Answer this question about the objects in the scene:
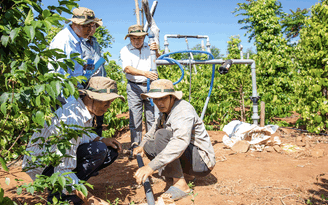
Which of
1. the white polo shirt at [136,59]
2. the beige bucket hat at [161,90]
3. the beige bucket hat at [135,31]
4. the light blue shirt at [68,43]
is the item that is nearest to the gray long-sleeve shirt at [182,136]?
the beige bucket hat at [161,90]

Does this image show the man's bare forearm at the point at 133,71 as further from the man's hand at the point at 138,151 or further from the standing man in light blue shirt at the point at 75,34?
the man's hand at the point at 138,151

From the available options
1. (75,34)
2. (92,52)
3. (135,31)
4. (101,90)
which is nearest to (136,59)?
(135,31)

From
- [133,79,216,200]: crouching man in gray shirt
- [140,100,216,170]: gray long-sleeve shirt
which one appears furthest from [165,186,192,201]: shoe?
[140,100,216,170]: gray long-sleeve shirt

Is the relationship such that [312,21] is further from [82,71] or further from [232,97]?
[82,71]

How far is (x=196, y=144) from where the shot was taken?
7.88ft

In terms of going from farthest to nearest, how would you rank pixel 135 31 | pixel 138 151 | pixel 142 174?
1. pixel 135 31
2. pixel 138 151
3. pixel 142 174

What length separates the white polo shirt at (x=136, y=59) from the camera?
3.75 metres

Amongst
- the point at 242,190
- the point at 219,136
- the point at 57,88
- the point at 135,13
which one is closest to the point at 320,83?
the point at 219,136

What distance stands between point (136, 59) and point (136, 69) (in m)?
0.24

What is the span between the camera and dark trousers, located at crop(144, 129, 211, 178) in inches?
91.1

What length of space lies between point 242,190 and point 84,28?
2407mm

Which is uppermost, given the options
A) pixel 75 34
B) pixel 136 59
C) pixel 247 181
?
pixel 75 34

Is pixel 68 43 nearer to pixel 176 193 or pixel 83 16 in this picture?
pixel 83 16

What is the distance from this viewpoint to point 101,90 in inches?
89.1
